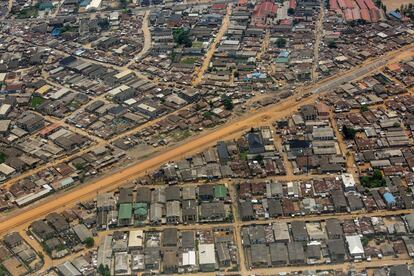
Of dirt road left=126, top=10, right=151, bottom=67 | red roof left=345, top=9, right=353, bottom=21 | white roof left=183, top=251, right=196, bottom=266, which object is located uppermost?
red roof left=345, top=9, right=353, bottom=21

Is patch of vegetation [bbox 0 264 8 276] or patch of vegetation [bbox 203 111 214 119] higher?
patch of vegetation [bbox 203 111 214 119]

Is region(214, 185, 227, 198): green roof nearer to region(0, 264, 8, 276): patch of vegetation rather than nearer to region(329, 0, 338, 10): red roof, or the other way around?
region(0, 264, 8, 276): patch of vegetation

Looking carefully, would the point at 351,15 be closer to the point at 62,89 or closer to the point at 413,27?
the point at 413,27

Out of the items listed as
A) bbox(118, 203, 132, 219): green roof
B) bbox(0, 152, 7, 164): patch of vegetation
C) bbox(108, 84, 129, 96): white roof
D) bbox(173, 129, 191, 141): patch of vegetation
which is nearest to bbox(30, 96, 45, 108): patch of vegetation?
bbox(108, 84, 129, 96): white roof

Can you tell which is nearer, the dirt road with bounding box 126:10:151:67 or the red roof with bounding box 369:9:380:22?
the dirt road with bounding box 126:10:151:67

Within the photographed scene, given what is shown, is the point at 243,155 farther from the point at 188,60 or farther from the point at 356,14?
the point at 356,14

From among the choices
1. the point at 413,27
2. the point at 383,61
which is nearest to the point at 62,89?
the point at 383,61

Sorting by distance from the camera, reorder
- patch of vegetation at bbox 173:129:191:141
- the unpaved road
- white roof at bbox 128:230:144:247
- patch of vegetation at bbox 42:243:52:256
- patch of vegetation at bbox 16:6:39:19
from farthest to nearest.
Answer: patch of vegetation at bbox 16:6:39:19, patch of vegetation at bbox 173:129:191:141, the unpaved road, patch of vegetation at bbox 42:243:52:256, white roof at bbox 128:230:144:247
